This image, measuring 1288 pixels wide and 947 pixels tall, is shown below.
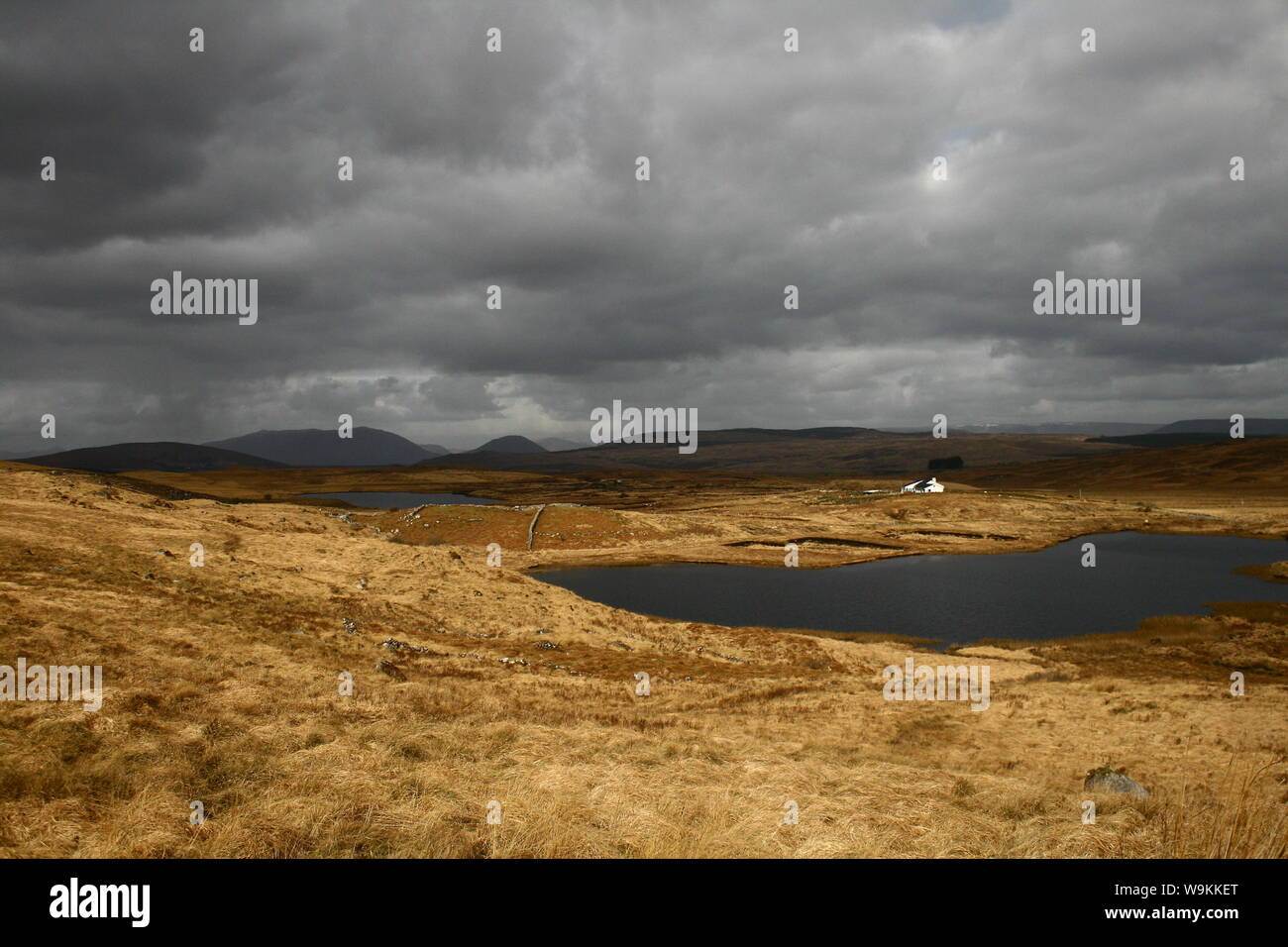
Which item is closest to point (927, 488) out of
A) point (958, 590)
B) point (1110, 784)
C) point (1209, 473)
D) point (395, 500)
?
point (958, 590)

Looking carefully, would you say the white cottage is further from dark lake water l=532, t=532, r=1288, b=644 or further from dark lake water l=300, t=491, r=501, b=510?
dark lake water l=300, t=491, r=501, b=510

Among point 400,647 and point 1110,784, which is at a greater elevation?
point 400,647

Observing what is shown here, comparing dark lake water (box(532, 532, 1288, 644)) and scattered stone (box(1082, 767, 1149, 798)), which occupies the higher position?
scattered stone (box(1082, 767, 1149, 798))

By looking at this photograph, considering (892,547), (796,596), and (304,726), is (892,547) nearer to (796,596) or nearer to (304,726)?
(796,596)

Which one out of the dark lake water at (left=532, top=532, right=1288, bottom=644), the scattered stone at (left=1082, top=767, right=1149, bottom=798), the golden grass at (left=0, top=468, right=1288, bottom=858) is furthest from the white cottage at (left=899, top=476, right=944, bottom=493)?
the scattered stone at (left=1082, top=767, right=1149, bottom=798)

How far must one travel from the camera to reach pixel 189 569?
95.4 feet

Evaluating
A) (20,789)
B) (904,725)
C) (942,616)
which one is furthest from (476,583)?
(942,616)

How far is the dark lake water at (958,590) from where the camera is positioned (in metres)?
49.7

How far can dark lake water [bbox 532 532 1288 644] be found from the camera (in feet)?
163

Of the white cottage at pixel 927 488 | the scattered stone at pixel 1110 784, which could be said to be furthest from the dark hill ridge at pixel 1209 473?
the scattered stone at pixel 1110 784

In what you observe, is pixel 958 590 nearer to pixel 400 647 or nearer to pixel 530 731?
pixel 400 647

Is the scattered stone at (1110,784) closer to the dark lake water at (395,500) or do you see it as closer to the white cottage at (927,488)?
the white cottage at (927,488)

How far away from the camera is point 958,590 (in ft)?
199

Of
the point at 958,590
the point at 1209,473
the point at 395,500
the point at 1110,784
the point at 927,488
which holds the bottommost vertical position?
the point at 958,590
